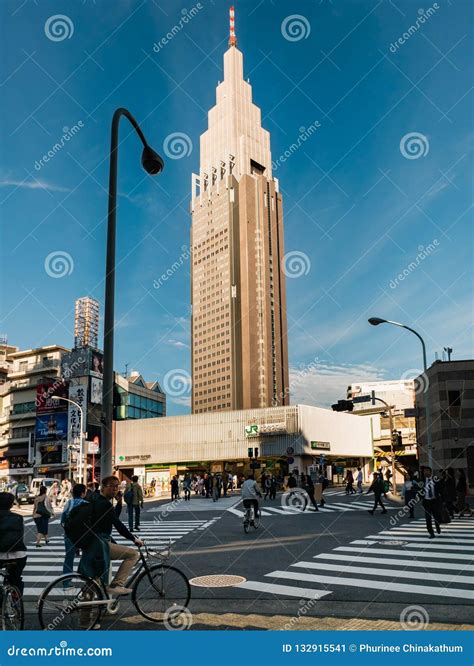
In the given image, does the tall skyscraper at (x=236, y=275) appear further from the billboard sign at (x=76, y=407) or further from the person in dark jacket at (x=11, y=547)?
the person in dark jacket at (x=11, y=547)

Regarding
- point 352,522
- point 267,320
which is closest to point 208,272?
point 267,320

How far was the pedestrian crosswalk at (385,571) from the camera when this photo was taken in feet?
29.5

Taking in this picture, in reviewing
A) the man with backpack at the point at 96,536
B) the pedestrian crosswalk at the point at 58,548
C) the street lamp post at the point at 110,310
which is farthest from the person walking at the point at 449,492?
the man with backpack at the point at 96,536

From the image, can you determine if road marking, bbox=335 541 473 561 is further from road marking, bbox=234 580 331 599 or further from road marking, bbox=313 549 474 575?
road marking, bbox=234 580 331 599

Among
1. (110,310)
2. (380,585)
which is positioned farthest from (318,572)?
(110,310)

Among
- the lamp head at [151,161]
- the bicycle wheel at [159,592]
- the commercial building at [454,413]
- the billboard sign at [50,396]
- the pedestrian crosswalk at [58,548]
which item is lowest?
the pedestrian crosswalk at [58,548]

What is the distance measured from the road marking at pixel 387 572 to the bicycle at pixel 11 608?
5950 millimetres

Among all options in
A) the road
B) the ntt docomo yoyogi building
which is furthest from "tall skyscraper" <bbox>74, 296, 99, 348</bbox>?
the road

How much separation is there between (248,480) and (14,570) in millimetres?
12838

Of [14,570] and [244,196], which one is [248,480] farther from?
[244,196]

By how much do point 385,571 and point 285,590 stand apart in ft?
8.01

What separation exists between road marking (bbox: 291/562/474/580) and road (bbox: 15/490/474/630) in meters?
0.02

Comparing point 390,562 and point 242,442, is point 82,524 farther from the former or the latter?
point 242,442

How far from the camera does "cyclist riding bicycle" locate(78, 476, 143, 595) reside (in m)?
7.20
